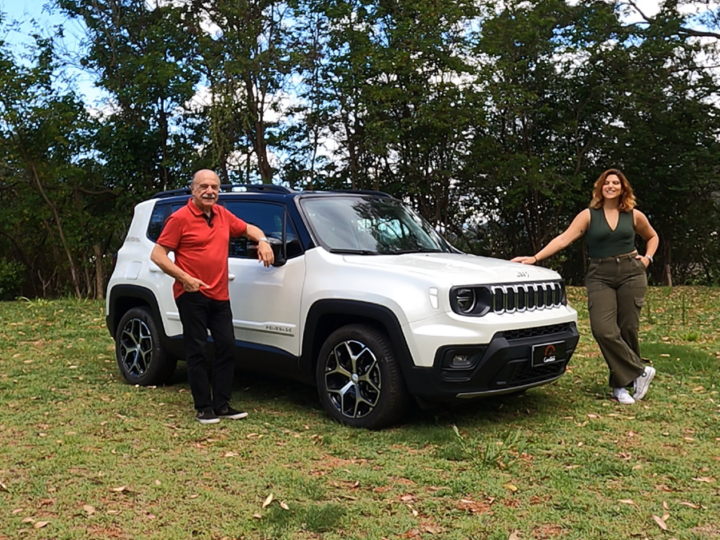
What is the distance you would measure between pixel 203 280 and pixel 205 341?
461mm

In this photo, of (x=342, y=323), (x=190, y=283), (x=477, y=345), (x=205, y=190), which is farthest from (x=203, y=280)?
(x=477, y=345)

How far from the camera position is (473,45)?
53.0 feet

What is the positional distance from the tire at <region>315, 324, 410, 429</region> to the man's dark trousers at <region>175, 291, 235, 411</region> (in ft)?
2.37

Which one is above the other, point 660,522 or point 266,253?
point 266,253

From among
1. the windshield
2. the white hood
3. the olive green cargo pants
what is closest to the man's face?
the windshield

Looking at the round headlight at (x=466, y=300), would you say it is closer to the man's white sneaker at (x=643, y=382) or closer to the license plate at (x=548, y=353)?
the license plate at (x=548, y=353)

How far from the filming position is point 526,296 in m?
5.23

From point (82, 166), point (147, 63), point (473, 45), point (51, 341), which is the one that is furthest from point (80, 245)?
point (473, 45)

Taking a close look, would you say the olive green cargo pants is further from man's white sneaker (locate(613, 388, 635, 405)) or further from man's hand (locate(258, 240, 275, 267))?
man's hand (locate(258, 240, 275, 267))

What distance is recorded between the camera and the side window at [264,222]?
5762 mm

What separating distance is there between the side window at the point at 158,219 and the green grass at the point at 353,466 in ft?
4.59

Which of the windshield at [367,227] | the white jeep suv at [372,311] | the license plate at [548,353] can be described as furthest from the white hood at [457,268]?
the license plate at [548,353]

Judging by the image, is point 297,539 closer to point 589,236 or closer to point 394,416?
point 394,416

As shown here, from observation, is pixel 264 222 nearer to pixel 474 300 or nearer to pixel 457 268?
pixel 457 268
